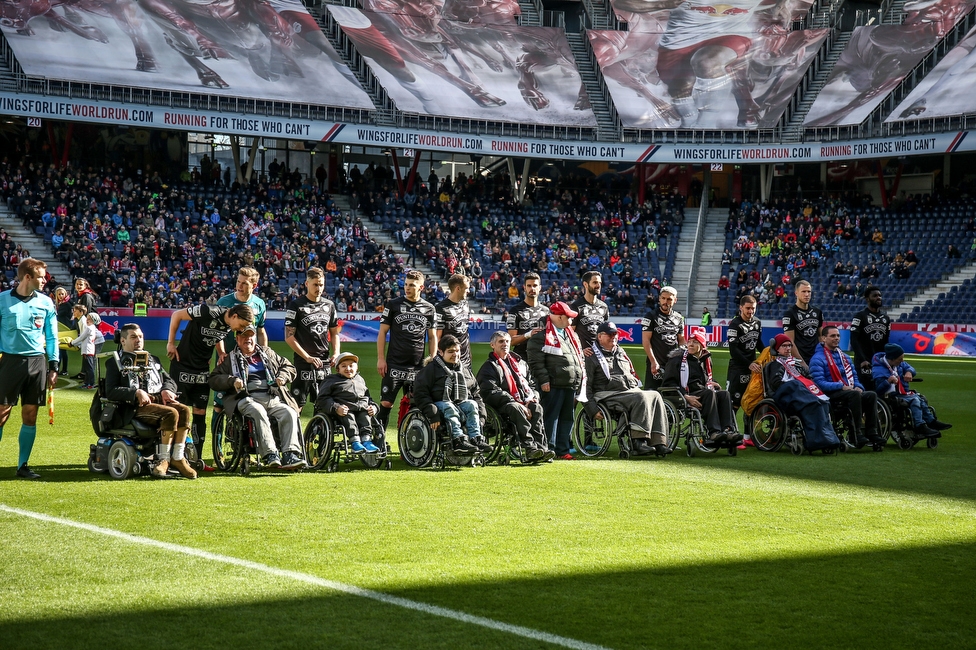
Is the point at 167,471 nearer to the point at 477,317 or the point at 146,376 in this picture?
the point at 146,376

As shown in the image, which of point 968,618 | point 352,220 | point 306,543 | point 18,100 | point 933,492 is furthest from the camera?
point 352,220

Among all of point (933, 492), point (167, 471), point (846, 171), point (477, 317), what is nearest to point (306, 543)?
point (167, 471)

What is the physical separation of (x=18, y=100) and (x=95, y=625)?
36.8m

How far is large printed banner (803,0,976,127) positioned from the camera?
46250 millimetres

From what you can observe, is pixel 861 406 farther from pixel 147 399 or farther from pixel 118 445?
Result: pixel 118 445

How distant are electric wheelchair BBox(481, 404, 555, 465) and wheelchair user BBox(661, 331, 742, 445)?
2214mm

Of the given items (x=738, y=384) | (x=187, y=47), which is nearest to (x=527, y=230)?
(x=187, y=47)

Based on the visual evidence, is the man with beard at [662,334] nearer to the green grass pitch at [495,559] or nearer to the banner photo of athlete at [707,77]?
the green grass pitch at [495,559]

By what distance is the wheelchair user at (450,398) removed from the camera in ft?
37.3

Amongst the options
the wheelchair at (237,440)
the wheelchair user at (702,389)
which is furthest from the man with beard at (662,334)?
the wheelchair at (237,440)

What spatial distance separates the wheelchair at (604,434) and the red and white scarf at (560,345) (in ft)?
0.92

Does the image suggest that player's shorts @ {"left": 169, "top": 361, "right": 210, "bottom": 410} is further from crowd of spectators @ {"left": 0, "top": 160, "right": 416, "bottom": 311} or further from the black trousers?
crowd of spectators @ {"left": 0, "top": 160, "right": 416, "bottom": 311}

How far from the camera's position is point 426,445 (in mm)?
11453

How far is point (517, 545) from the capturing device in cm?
764
